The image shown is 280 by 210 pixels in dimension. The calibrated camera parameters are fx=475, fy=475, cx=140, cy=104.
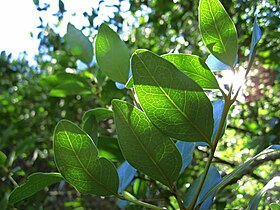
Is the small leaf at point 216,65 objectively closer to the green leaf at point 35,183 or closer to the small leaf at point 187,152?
the small leaf at point 187,152

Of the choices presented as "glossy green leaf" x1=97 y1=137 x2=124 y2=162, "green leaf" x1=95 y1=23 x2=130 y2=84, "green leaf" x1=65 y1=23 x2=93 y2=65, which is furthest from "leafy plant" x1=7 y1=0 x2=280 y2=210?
"green leaf" x1=65 y1=23 x2=93 y2=65

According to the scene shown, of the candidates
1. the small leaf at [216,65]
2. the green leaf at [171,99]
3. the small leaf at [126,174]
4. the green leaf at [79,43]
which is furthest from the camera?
the green leaf at [79,43]

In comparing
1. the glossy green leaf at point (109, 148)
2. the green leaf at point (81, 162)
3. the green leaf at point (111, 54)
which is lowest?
the glossy green leaf at point (109, 148)

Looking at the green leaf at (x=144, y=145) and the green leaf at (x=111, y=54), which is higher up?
the green leaf at (x=111, y=54)

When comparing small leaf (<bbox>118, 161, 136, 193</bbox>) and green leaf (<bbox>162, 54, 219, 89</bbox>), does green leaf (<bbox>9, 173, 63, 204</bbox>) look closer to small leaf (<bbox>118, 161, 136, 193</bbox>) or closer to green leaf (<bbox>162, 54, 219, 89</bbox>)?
small leaf (<bbox>118, 161, 136, 193</bbox>)

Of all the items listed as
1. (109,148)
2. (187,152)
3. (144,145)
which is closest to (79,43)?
(109,148)

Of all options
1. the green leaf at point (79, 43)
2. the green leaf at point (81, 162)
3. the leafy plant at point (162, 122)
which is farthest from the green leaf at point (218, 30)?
the green leaf at point (79, 43)

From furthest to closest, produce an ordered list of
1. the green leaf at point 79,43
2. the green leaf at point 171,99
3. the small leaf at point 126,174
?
1. the green leaf at point 79,43
2. the small leaf at point 126,174
3. the green leaf at point 171,99
